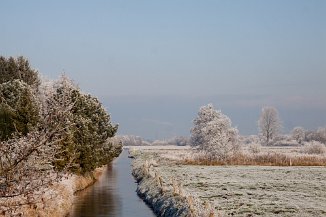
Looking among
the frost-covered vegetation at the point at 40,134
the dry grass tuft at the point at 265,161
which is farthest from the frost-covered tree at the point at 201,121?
the frost-covered vegetation at the point at 40,134

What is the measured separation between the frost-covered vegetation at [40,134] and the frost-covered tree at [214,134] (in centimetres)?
1738

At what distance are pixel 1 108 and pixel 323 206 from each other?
30.8m

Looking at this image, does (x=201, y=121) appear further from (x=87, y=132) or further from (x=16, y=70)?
(x=87, y=132)

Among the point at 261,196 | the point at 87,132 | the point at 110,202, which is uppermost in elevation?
the point at 87,132

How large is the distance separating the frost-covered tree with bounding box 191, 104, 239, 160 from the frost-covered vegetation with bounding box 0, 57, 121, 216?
57.0 feet

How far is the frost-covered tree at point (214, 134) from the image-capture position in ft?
314

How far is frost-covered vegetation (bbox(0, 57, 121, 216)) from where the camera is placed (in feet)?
32.5

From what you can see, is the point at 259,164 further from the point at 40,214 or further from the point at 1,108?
the point at 40,214

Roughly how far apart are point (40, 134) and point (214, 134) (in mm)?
90153

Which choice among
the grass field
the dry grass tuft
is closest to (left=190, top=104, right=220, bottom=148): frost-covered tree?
the dry grass tuft

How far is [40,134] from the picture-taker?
9828 mm

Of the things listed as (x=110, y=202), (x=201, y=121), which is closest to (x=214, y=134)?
(x=201, y=121)

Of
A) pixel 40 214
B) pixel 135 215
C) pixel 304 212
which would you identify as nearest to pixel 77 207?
pixel 135 215

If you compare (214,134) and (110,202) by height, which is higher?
(214,134)
